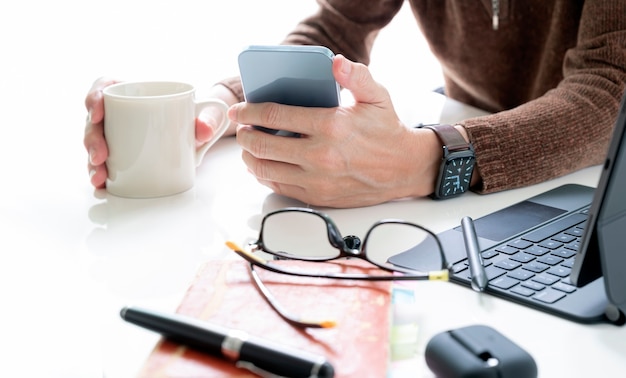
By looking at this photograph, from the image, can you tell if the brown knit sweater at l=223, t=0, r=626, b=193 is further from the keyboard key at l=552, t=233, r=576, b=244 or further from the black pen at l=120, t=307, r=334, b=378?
the black pen at l=120, t=307, r=334, b=378

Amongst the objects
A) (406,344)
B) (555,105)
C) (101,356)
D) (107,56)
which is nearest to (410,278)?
(406,344)

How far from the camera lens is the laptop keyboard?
64 cm

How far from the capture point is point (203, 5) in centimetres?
182

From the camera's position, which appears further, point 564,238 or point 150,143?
point 150,143

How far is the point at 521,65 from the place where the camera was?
1.36 metres

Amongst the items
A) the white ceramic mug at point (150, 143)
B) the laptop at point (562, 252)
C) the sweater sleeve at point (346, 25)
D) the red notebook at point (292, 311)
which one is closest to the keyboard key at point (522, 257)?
the laptop at point (562, 252)

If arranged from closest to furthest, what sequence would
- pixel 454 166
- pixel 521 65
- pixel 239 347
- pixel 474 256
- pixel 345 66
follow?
pixel 239 347 → pixel 474 256 → pixel 345 66 → pixel 454 166 → pixel 521 65

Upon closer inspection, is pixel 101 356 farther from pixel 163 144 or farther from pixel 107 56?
pixel 107 56

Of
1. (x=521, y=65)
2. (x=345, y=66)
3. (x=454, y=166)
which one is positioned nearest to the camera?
(x=345, y=66)

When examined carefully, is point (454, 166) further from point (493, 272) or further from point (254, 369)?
point (254, 369)

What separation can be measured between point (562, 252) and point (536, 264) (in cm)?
4

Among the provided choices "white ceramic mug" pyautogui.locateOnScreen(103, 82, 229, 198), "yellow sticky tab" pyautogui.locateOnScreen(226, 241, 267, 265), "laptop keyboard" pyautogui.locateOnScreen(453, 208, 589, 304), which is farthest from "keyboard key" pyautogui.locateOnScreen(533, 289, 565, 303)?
"white ceramic mug" pyautogui.locateOnScreen(103, 82, 229, 198)

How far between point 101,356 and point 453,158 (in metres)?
0.51

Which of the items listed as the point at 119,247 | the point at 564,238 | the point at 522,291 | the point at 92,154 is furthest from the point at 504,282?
the point at 92,154
